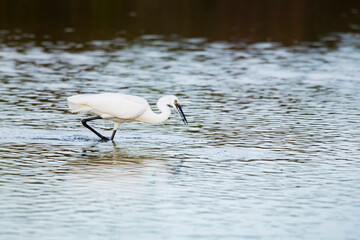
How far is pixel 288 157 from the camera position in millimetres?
12664

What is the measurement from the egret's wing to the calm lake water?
1.41ft

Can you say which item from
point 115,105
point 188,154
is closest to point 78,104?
point 115,105

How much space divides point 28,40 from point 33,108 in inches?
461

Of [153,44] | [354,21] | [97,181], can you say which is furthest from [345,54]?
[97,181]

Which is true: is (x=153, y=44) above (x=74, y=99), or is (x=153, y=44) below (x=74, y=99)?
below

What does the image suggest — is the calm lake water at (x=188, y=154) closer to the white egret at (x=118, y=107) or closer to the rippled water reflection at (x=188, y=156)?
the rippled water reflection at (x=188, y=156)

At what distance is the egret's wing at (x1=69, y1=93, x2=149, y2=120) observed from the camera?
44.3 feet

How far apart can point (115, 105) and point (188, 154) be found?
1.42 m

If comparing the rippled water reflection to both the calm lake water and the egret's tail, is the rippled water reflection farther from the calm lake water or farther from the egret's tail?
the egret's tail

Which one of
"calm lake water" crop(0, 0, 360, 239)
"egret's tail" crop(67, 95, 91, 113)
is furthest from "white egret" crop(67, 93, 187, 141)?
"calm lake water" crop(0, 0, 360, 239)

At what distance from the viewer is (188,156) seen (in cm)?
1267

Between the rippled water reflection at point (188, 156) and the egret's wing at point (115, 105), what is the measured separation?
43 cm

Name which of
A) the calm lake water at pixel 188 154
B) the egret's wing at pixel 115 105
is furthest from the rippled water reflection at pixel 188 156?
the egret's wing at pixel 115 105

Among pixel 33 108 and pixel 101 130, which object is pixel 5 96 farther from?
pixel 101 130
